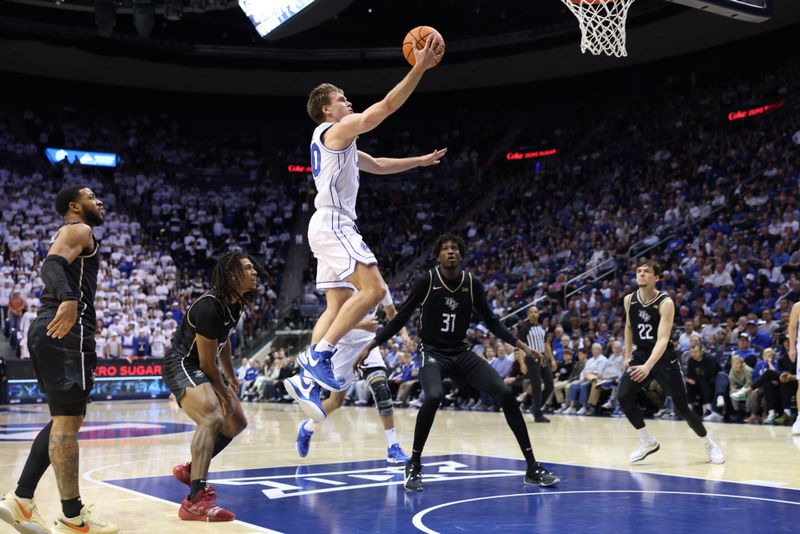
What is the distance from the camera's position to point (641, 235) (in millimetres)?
20344

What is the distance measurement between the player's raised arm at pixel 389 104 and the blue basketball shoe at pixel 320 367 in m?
1.46

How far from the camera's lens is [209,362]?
5598 millimetres

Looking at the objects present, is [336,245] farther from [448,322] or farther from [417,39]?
[417,39]

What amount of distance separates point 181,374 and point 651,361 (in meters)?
4.18

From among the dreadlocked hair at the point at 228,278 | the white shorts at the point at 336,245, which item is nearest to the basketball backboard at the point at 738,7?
the white shorts at the point at 336,245

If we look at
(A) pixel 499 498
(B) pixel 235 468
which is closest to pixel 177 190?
(B) pixel 235 468

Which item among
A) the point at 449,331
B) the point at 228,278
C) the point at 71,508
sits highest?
the point at 228,278

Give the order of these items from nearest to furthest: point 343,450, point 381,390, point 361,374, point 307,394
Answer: point 307,394 → point 361,374 → point 381,390 → point 343,450

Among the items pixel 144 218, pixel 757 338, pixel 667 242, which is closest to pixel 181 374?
pixel 757 338

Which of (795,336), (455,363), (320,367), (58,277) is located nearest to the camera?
(58,277)

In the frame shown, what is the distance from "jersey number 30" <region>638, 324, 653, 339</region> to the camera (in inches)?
313

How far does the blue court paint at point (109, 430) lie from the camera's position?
11000 mm

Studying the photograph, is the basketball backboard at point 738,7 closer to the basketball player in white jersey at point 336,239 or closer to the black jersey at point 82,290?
the basketball player in white jersey at point 336,239

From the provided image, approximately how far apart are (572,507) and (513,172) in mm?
23519
